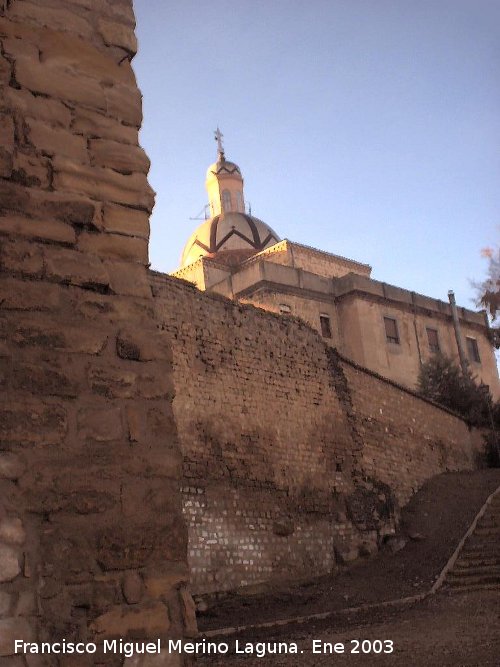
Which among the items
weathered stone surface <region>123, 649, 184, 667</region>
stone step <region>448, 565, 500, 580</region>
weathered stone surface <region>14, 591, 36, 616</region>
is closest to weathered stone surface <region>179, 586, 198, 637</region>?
weathered stone surface <region>123, 649, 184, 667</region>

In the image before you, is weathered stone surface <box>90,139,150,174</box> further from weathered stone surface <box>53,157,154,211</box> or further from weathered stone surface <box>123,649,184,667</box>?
weathered stone surface <box>123,649,184,667</box>

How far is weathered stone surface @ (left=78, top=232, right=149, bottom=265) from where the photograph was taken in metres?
3.22

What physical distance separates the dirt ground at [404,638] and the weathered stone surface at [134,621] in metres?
4.95

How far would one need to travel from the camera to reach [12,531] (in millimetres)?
2676

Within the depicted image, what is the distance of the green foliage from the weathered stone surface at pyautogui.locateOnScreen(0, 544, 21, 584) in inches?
877

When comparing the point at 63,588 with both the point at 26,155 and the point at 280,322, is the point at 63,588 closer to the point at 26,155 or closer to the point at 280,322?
the point at 26,155

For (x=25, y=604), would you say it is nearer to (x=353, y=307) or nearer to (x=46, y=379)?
(x=46, y=379)

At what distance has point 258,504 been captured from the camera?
1318 cm

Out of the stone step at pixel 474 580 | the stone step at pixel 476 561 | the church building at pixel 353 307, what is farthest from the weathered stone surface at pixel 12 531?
the church building at pixel 353 307

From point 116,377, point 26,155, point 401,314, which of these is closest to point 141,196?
point 26,155

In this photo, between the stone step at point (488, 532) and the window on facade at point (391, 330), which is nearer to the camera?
the stone step at point (488, 532)

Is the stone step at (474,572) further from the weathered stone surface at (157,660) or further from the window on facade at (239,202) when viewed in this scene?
the window on facade at (239,202)

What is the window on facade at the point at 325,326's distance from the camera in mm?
25300

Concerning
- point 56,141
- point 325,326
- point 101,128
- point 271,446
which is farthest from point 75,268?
point 325,326
